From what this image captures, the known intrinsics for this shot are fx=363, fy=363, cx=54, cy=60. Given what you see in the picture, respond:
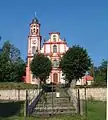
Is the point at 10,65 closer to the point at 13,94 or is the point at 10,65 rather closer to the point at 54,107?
the point at 13,94

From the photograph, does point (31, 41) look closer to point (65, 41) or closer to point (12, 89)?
point (65, 41)

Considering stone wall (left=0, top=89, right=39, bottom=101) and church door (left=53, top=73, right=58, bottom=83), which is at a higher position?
church door (left=53, top=73, right=58, bottom=83)

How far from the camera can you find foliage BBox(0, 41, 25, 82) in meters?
69.2

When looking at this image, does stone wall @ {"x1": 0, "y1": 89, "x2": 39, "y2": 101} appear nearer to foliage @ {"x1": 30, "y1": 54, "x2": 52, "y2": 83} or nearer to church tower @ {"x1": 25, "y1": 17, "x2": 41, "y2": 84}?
foliage @ {"x1": 30, "y1": 54, "x2": 52, "y2": 83}

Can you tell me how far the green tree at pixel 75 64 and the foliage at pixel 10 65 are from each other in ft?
46.2

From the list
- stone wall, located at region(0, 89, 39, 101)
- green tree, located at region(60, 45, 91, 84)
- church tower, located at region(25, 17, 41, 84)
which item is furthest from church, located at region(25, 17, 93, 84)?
stone wall, located at region(0, 89, 39, 101)

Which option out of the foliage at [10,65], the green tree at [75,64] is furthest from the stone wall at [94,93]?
the foliage at [10,65]

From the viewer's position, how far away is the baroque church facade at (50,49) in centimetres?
7475

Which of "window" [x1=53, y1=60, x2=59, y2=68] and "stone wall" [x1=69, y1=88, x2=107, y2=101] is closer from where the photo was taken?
"stone wall" [x1=69, y1=88, x2=107, y2=101]

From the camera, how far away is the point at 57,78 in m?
74.8

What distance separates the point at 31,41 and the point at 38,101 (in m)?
42.8

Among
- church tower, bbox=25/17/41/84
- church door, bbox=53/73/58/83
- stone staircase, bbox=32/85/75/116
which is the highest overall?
church tower, bbox=25/17/41/84

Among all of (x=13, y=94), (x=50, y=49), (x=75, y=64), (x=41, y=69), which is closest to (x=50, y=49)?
(x=50, y=49)

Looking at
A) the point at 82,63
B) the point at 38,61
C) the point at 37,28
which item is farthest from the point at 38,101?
the point at 37,28
